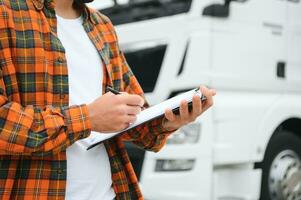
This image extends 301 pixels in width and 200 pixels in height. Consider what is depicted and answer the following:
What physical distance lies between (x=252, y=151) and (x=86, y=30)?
6.97 feet

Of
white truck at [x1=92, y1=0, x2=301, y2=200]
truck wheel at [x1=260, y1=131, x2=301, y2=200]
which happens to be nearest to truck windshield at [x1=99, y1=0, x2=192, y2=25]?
white truck at [x1=92, y1=0, x2=301, y2=200]

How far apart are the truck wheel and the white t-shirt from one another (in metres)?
2.26

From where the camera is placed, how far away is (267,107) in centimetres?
355

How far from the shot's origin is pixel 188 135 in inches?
124

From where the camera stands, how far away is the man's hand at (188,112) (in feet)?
4.59

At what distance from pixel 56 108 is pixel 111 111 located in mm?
140

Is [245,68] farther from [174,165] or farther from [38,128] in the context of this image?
[38,128]

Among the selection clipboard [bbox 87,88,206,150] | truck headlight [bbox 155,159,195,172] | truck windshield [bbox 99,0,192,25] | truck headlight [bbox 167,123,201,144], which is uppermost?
clipboard [bbox 87,88,206,150]

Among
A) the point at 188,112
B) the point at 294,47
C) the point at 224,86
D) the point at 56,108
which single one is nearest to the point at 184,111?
the point at 188,112

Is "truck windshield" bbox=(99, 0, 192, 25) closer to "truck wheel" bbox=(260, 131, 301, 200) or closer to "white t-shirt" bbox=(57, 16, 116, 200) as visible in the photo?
"truck wheel" bbox=(260, 131, 301, 200)

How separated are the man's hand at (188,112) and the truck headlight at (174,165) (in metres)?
1.62

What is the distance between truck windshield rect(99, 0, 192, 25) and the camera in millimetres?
3479

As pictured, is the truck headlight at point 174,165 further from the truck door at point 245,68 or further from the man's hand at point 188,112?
the man's hand at point 188,112

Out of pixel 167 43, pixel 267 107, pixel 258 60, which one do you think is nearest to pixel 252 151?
pixel 267 107
